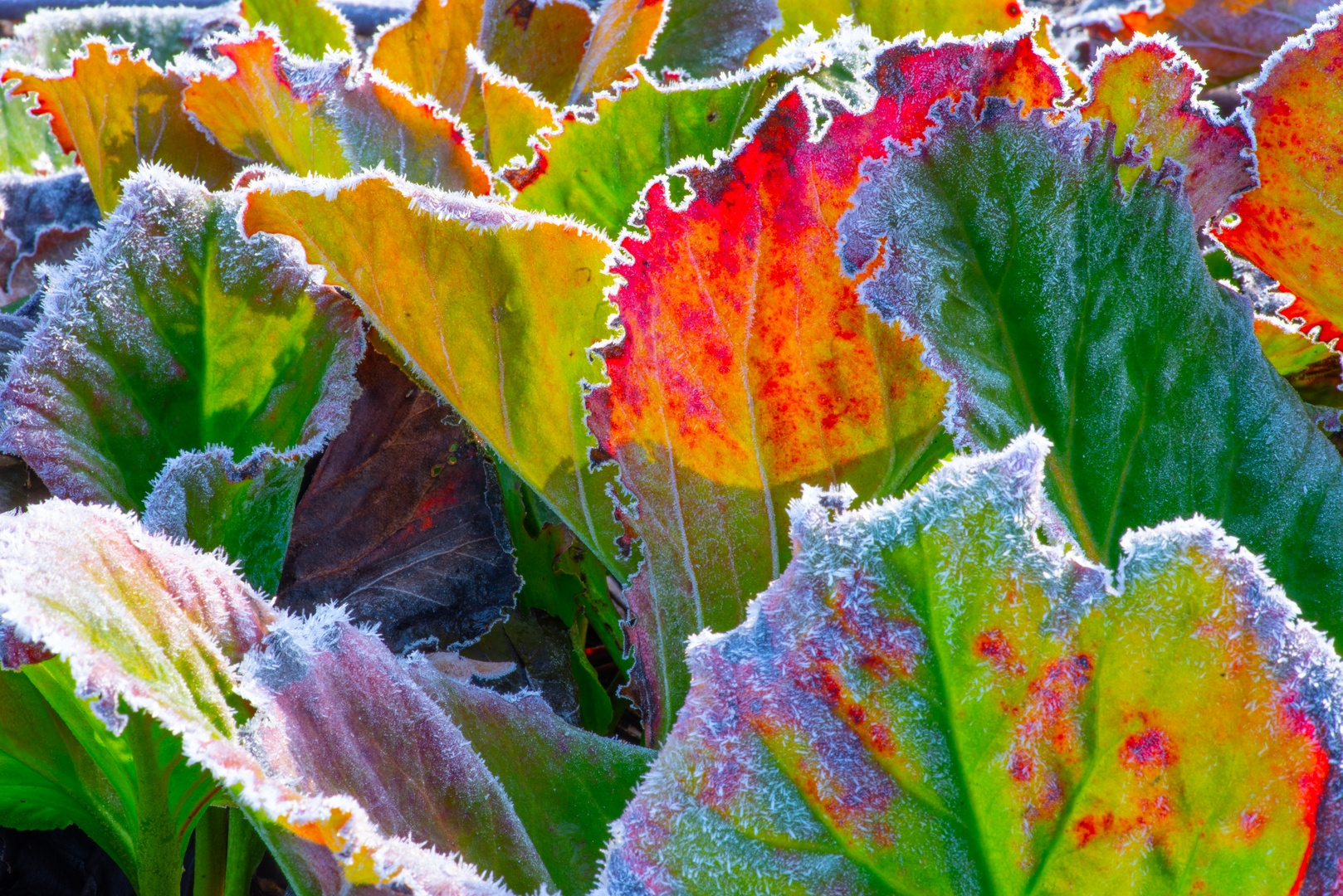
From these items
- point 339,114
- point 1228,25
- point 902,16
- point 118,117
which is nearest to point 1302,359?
point 902,16

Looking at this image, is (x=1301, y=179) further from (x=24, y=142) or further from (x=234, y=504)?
(x=24, y=142)

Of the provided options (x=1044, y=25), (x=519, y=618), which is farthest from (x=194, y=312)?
(x=1044, y=25)

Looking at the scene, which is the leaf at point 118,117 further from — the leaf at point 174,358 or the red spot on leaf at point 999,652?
the red spot on leaf at point 999,652

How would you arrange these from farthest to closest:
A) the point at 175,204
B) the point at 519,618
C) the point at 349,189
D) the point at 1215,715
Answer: the point at 519,618
the point at 175,204
the point at 349,189
the point at 1215,715

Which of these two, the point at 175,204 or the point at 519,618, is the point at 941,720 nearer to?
the point at 519,618

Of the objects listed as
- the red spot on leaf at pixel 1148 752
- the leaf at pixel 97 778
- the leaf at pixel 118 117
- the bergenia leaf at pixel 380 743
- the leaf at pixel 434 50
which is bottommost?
the leaf at pixel 97 778

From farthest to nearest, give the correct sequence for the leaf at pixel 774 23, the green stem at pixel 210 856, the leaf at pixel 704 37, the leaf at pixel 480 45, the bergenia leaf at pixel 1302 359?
the leaf at pixel 704 37, the leaf at pixel 480 45, the leaf at pixel 774 23, the bergenia leaf at pixel 1302 359, the green stem at pixel 210 856

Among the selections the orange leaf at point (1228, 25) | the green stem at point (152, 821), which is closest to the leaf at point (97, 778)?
the green stem at point (152, 821)
